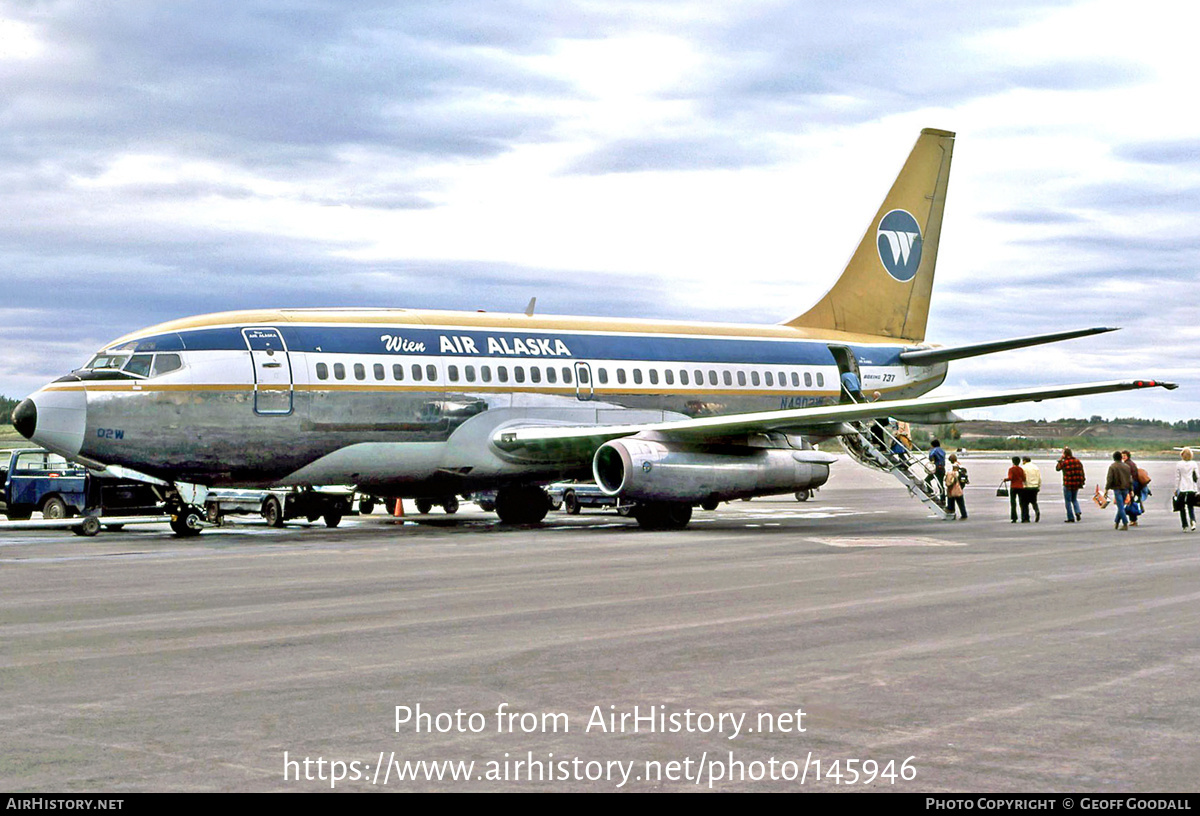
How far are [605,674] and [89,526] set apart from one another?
20.5 m

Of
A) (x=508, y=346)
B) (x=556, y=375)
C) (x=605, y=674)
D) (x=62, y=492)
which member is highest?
(x=508, y=346)

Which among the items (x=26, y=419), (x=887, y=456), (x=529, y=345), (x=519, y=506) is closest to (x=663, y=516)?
(x=519, y=506)

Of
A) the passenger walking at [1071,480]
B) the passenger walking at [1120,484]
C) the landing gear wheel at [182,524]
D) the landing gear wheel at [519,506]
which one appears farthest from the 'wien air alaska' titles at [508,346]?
the passenger walking at [1120,484]

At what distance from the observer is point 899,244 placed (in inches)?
1533

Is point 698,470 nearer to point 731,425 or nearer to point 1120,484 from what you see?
point 731,425

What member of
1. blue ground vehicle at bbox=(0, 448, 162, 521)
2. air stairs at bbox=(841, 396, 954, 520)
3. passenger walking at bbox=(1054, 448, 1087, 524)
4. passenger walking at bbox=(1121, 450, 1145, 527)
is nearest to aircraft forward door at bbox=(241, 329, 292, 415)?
blue ground vehicle at bbox=(0, 448, 162, 521)

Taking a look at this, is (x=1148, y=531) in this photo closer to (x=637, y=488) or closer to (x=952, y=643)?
(x=637, y=488)

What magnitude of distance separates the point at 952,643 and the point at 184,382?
17750mm

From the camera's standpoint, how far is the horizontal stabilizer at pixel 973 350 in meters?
30.4

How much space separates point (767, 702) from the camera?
8367mm

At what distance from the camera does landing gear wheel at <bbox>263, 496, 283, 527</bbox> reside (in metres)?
30.7

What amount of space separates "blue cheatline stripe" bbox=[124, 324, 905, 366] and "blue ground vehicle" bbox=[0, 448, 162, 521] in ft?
13.3

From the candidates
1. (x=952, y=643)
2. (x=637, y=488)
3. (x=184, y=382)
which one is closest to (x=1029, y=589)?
(x=952, y=643)

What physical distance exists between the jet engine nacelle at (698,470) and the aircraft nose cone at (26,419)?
10.6 m
